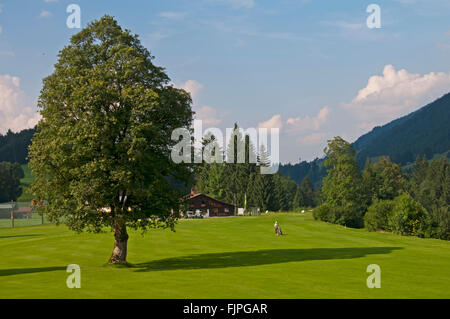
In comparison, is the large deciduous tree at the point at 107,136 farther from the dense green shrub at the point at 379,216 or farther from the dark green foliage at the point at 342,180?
the dark green foliage at the point at 342,180

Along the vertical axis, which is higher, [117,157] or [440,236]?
[117,157]

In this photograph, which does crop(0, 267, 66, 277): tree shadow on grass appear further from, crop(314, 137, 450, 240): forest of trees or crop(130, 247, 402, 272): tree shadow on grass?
crop(314, 137, 450, 240): forest of trees

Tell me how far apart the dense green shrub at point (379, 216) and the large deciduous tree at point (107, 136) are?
178 ft

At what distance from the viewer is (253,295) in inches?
942

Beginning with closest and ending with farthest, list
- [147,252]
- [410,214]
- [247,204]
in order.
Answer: [147,252], [410,214], [247,204]

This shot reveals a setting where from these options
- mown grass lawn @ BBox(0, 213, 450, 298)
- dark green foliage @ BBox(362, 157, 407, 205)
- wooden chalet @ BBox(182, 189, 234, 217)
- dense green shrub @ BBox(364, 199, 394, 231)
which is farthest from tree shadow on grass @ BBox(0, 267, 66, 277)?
dark green foliage @ BBox(362, 157, 407, 205)

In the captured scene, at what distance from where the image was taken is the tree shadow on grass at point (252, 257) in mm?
36303

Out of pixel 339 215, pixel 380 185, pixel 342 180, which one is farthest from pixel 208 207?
pixel 380 185

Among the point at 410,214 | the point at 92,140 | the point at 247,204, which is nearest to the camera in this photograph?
the point at 92,140

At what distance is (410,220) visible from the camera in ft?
→ 252

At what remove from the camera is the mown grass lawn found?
24938 mm
